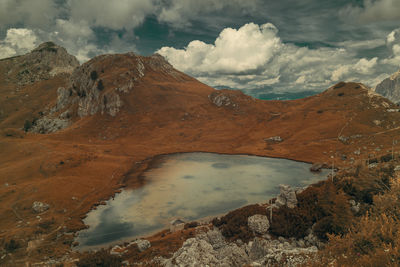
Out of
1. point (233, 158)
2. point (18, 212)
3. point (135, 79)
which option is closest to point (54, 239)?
point (18, 212)

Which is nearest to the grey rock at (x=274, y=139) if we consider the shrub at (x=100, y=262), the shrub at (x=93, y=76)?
the shrub at (x=100, y=262)

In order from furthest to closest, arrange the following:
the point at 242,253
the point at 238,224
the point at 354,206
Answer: the point at 238,224
the point at 354,206
the point at 242,253

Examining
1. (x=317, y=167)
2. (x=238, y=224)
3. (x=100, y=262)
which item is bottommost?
(x=100, y=262)

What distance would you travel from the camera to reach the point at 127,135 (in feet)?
436

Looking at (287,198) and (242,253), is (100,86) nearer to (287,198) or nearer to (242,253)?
(287,198)

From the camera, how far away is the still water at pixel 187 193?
44797mm

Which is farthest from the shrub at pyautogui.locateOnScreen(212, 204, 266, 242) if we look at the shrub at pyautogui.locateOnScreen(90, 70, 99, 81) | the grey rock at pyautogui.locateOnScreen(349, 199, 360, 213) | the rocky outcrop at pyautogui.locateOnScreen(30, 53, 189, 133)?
the shrub at pyautogui.locateOnScreen(90, 70, 99, 81)

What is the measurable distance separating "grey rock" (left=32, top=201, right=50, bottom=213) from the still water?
1043 cm

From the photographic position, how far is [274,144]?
11581cm

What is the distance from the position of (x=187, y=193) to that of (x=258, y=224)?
3073 cm

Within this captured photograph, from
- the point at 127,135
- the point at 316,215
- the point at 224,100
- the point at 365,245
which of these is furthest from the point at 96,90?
the point at 365,245

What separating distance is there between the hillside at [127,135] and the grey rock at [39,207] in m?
0.81

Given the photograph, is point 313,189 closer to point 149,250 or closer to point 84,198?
point 149,250

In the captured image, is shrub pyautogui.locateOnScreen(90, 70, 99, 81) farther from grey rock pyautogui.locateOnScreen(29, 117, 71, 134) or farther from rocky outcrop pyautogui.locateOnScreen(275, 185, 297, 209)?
rocky outcrop pyautogui.locateOnScreen(275, 185, 297, 209)
